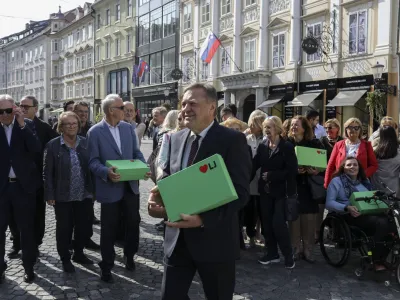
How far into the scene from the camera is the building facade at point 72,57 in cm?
4969

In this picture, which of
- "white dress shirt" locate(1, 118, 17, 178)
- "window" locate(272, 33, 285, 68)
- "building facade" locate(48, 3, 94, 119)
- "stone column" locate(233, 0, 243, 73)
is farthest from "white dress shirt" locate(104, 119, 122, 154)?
"building facade" locate(48, 3, 94, 119)

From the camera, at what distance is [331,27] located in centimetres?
2081

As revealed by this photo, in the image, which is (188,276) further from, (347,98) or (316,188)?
(347,98)

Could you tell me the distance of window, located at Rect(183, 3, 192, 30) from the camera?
3222 cm

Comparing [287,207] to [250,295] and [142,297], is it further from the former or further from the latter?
[142,297]

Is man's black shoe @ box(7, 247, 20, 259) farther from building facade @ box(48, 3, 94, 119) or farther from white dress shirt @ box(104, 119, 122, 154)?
building facade @ box(48, 3, 94, 119)

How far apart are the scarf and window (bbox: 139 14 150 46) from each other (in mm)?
34868

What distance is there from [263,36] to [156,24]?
15.1 metres

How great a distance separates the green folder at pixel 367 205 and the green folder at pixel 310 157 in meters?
0.70

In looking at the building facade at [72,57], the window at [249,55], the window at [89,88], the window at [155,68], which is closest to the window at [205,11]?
the window at [249,55]

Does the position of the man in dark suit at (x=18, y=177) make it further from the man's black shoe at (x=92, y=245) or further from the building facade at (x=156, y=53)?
the building facade at (x=156, y=53)

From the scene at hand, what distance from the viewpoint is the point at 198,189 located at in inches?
101

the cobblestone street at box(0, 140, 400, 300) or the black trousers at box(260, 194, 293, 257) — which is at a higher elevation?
the black trousers at box(260, 194, 293, 257)

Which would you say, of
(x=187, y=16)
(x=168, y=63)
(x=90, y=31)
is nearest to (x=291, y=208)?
(x=187, y=16)
